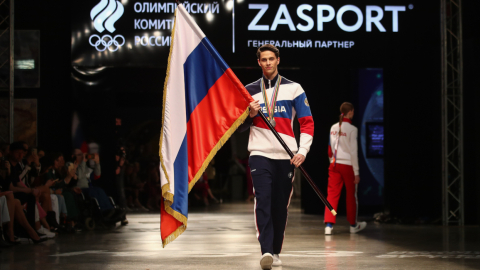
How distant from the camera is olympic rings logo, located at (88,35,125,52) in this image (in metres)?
9.97

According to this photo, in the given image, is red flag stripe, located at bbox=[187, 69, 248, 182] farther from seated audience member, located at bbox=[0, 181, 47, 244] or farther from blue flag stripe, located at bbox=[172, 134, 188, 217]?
seated audience member, located at bbox=[0, 181, 47, 244]

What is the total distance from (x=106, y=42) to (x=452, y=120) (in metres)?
5.23

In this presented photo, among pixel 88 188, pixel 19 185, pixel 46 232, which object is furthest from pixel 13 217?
pixel 88 188

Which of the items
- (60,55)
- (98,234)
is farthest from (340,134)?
(60,55)

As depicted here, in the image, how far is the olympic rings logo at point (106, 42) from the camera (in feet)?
32.7

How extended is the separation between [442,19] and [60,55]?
6553 millimetres

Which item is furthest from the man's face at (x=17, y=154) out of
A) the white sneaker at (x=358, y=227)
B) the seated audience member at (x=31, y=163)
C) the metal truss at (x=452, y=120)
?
the metal truss at (x=452, y=120)

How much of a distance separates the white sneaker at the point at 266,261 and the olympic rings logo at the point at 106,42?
584 centimetres

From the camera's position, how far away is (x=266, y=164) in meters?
5.18

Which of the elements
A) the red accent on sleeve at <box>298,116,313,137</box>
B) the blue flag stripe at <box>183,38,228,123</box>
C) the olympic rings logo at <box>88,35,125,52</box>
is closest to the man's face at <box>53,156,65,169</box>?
the olympic rings logo at <box>88,35,125,52</box>

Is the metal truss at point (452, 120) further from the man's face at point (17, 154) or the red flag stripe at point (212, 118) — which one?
the man's face at point (17, 154)

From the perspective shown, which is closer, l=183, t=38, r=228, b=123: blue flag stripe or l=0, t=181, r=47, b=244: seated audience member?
l=183, t=38, r=228, b=123: blue flag stripe

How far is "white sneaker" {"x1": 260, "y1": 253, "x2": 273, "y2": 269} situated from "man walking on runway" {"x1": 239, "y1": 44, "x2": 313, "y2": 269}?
0.32ft

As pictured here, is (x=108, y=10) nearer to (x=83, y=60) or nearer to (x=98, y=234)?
(x=83, y=60)
